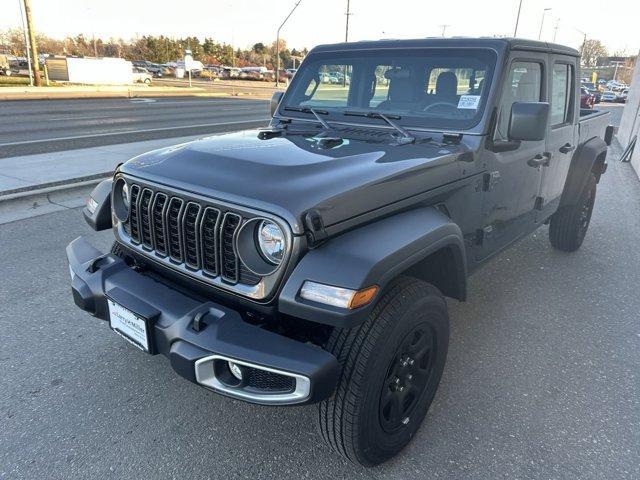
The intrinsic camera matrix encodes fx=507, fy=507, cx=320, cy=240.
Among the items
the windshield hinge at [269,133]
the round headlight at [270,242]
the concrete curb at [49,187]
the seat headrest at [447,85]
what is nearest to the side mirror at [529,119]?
the seat headrest at [447,85]

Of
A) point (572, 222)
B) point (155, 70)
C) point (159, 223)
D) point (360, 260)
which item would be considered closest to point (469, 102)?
point (360, 260)

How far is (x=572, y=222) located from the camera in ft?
16.8

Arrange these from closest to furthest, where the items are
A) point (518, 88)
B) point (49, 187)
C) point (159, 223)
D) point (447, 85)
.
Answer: point (159, 223) < point (447, 85) < point (518, 88) < point (49, 187)

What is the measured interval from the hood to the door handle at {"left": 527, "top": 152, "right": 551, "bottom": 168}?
977 millimetres

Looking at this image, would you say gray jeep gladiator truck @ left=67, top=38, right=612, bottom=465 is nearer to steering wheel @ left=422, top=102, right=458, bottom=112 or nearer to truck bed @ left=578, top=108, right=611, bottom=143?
steering wheel @ left=422, top=102, right=458, bottom=112

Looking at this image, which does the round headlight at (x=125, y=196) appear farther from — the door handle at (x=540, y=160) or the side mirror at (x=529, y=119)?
the door handle at (x=540, y=160)

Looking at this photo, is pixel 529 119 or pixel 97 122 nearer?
pixel 529 119

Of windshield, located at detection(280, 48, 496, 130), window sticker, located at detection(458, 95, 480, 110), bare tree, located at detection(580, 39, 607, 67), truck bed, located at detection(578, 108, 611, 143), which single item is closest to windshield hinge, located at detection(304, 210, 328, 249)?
windshield, located at detection(280, 48, 496, 130)

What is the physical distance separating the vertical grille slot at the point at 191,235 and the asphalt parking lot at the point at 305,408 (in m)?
0.94

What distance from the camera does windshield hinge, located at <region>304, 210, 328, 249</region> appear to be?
6.57 ft

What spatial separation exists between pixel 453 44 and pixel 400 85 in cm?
41

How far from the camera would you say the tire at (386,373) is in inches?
82.0

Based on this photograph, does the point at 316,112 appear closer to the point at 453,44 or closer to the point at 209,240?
the point at 453,44

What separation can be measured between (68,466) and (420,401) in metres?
1.72
